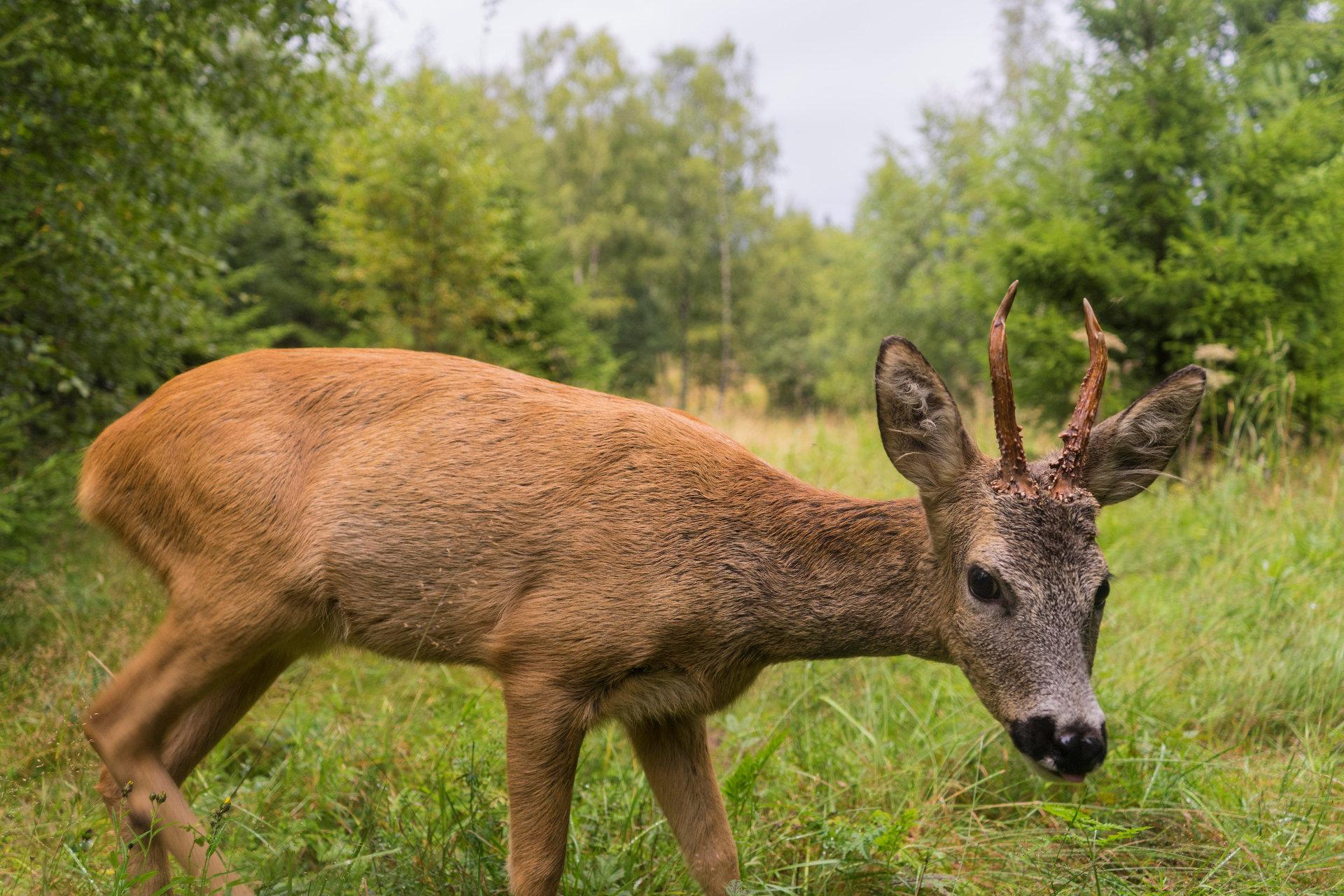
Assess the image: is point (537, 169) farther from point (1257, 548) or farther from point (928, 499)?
point (928, 499)

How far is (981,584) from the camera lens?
2.47m

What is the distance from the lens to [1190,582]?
5.29 m

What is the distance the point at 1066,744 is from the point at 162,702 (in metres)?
2.38

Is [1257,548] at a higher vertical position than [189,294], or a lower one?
lower

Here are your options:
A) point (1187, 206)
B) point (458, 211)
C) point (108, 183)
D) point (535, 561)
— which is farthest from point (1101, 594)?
point (458, 211)

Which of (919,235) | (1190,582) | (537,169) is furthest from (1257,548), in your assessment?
(537,169)

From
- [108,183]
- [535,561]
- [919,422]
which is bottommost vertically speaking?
[535,561]

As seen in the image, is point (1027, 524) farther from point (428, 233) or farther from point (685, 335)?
point (685, 335)

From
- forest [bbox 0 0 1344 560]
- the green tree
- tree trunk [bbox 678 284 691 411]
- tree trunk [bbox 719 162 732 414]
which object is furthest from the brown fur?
tree trunk [bbox 678 284 691 411]

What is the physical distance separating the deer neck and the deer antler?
40cm

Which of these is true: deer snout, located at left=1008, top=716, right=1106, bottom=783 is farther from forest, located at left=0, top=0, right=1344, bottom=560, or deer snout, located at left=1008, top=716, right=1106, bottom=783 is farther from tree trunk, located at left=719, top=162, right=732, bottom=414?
tree trunk, located at left=719, top=162, right=732, bottom=414

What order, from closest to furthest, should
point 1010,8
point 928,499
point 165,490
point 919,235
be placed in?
point 928,499 < point 165,490 < point 919,235 < point 1010,8

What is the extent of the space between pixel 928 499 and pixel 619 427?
903 mm

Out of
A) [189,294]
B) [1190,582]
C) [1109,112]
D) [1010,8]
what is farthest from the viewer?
[1010,8]
